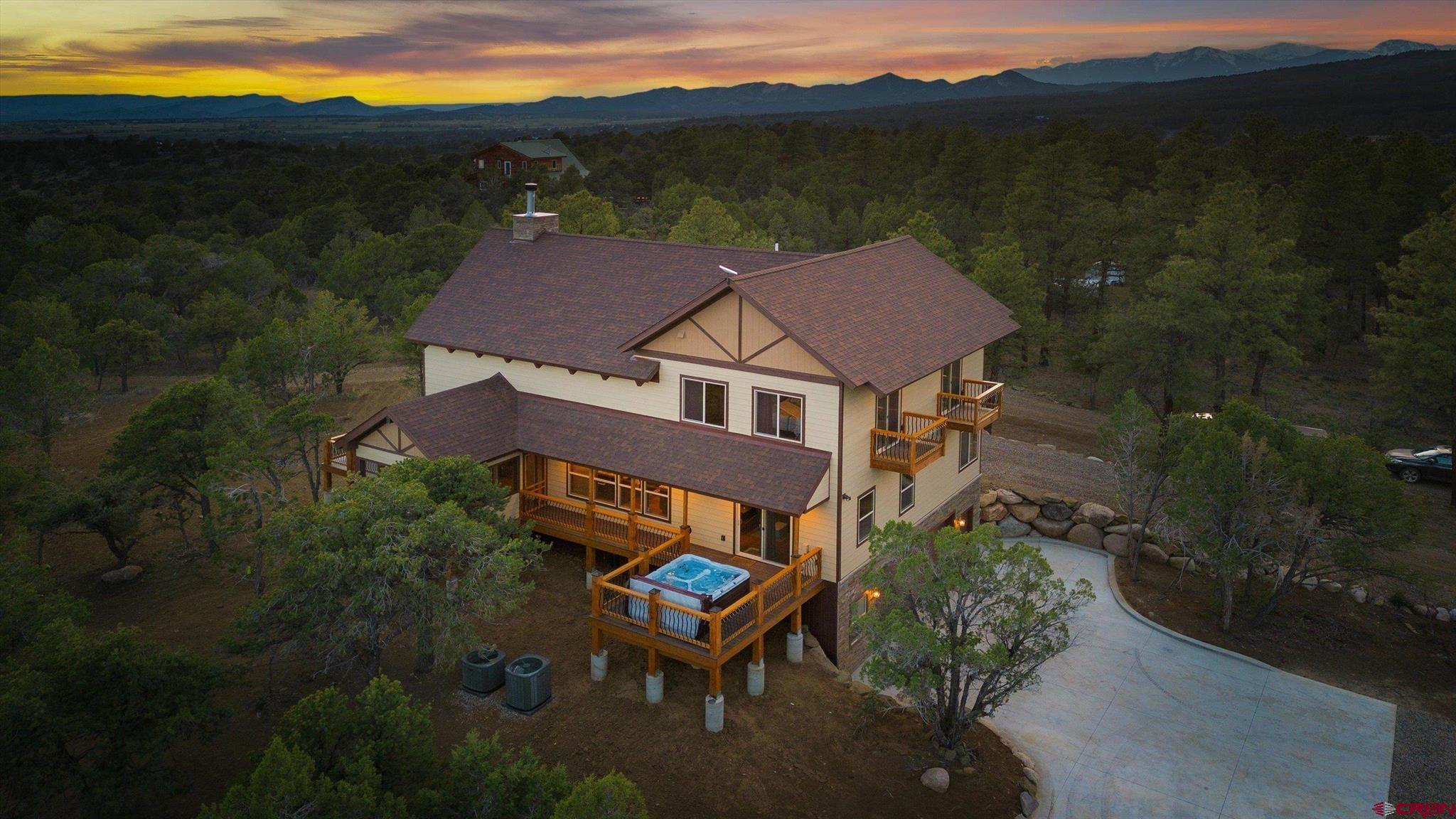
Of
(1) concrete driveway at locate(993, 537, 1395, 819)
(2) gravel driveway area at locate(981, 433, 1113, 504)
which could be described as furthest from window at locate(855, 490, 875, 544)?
(2) gravel driveway area at locate(981, 433, 1113, 504)

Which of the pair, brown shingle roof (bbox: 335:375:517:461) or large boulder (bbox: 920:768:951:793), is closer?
large boulder (bbox: 920:768:951:793)

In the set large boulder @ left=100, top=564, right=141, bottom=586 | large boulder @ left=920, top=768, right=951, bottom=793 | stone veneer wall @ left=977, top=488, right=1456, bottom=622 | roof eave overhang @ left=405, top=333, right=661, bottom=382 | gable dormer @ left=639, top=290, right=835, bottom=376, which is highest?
gable dormer @ left=639, top=290, right=835, bottom=376

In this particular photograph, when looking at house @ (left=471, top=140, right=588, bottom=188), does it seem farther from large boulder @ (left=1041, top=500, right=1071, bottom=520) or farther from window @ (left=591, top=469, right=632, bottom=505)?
window @ (left=591, top=469, right=632, bottom=505)

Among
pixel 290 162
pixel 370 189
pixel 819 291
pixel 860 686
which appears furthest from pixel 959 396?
pixel 290 162

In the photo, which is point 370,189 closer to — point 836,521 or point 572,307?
point 572,307

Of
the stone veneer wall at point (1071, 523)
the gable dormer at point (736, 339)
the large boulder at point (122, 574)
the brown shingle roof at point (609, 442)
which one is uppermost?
the gable dormer at point (736, 339)

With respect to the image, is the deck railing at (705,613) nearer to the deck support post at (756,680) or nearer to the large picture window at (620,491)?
the deck support post at (756,680)

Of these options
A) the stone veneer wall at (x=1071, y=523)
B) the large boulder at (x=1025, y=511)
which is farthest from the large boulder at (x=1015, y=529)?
the large boulder at (x=1025, y=511)
